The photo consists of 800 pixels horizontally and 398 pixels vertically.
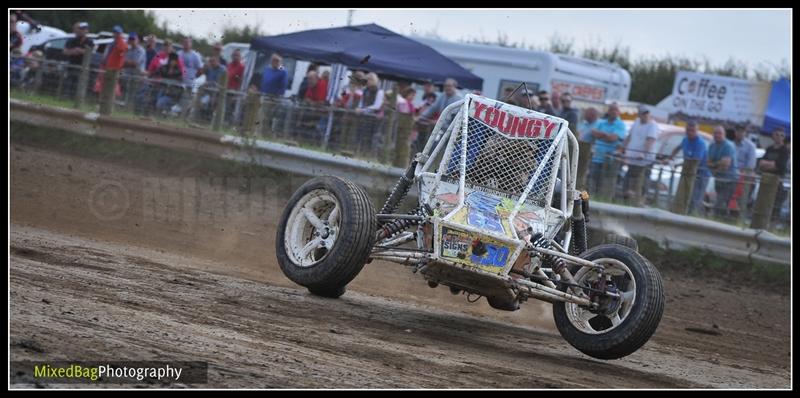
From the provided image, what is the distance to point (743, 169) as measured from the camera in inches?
A: 542

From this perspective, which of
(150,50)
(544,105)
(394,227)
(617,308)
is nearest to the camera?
(617,308)

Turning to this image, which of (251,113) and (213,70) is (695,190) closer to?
(251,113)

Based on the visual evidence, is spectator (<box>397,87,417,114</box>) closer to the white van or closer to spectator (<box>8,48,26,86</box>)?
the white van

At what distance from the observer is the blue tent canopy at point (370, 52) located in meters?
17.1

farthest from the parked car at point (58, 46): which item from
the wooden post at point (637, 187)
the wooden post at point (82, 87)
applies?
the wooden post at point (637, 187)

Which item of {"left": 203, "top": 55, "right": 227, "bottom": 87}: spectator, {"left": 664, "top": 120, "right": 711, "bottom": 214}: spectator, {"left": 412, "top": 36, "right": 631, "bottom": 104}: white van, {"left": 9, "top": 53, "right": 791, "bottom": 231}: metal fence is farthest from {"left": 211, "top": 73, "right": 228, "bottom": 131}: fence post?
{"left": 412, "top": 36, "right": 631, "bottom": 104}: white van

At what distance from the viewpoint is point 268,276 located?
31.4ft

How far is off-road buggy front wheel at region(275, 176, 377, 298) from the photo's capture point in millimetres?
7328

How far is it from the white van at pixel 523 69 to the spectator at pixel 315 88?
530 centimetres

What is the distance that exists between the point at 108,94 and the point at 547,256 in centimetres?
1151

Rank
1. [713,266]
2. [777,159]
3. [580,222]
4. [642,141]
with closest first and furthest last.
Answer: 1. [580,222]
2. [713,266]
3. [777,159]
4. [642,141]

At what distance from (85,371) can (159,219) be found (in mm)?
7845
